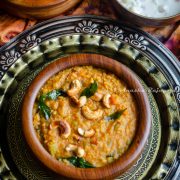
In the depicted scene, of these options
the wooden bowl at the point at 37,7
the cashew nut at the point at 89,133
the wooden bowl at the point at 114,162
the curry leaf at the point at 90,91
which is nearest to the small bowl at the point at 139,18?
the wooden bowl at the point at 37,7

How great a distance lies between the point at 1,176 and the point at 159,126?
856mm

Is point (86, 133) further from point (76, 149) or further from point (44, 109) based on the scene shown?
point (44, 109)

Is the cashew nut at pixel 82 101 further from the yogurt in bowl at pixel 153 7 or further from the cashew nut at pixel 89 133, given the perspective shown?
A: the yogurt in bowl at pixel 153 7

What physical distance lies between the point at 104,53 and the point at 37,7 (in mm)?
442

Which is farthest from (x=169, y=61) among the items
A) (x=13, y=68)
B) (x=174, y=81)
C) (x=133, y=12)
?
(x=13, y=68)

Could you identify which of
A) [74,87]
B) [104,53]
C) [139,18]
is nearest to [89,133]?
[74,87]

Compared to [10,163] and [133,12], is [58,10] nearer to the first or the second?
[133,12]

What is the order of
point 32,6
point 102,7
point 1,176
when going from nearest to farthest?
point 1,176
point 32,6
point 102,7

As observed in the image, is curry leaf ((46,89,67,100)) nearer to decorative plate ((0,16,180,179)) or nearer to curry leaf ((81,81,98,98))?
curry leaf ((81,81,98,98))

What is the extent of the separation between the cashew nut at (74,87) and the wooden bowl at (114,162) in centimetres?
9

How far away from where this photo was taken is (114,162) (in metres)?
2.01

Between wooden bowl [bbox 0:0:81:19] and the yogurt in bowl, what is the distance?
0.31m

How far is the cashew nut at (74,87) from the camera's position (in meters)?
2.10

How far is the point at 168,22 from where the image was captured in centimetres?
247
